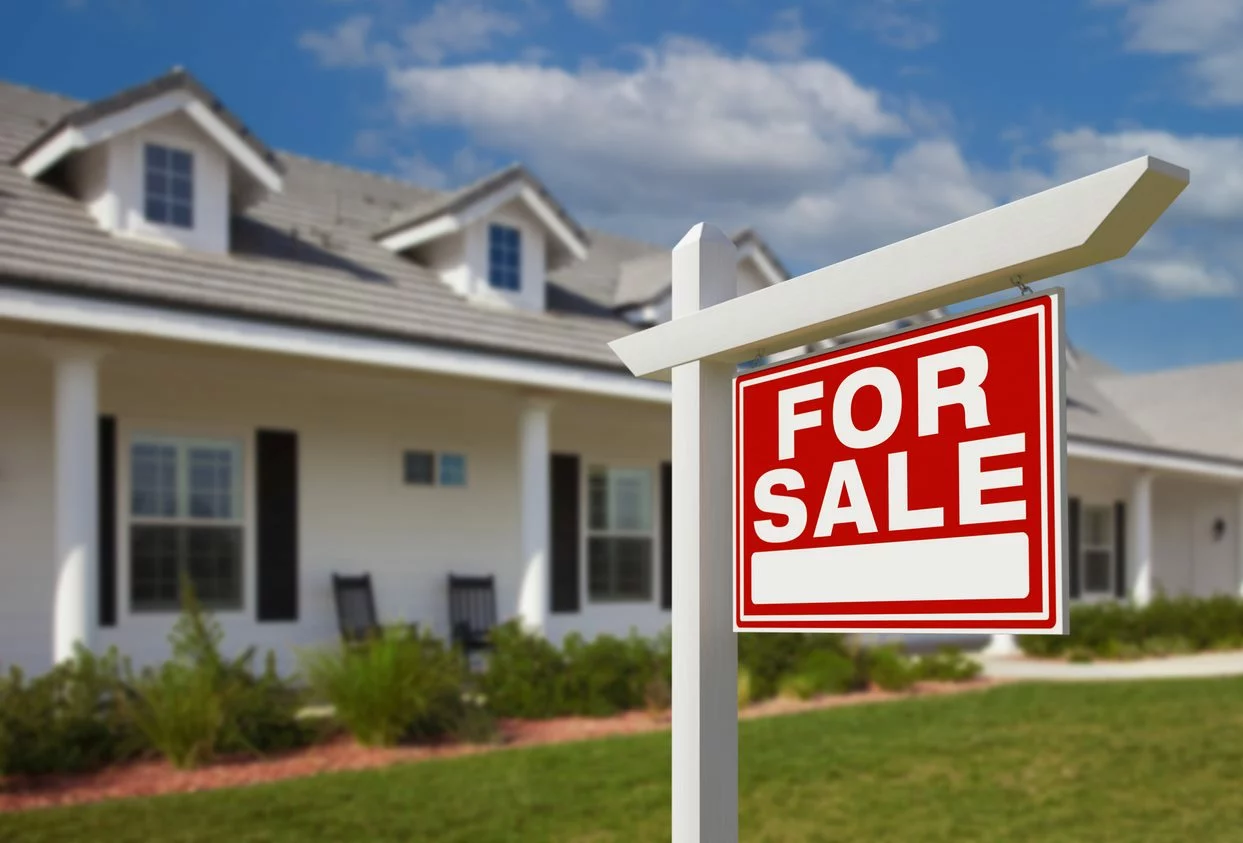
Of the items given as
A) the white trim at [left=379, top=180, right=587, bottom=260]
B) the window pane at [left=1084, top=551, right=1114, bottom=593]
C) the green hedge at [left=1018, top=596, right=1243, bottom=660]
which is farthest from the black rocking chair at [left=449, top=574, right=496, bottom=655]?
the window pane at [left=1084, top=551, right=1114, bottom=593]

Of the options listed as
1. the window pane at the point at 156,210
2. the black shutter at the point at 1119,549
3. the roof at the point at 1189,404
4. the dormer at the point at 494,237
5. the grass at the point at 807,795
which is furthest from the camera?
the roof at the point at 1189,404

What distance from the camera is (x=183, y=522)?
433 inches

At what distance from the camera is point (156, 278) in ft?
31.8

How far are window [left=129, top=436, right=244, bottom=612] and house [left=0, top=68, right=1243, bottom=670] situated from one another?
0.8 inches

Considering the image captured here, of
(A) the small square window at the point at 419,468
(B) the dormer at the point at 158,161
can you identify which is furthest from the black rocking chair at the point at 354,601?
(B) the dormer at the point at 158,161

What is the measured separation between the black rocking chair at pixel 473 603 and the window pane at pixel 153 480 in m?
3.18

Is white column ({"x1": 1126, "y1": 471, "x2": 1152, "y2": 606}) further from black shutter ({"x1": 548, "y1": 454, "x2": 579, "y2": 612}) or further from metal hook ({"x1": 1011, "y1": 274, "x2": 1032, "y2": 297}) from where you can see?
metal hook ({"x1": 1011, "y1": 274, "x2": 1032, "y2": 297})

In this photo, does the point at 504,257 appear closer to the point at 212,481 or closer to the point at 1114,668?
the point at 212,481

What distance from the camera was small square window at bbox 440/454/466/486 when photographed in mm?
13109

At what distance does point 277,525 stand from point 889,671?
20.4 ft

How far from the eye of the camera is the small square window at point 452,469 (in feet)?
43.0

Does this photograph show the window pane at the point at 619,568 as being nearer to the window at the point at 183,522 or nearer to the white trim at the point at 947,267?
the window at the point at 183,522

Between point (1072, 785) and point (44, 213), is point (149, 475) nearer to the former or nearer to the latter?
point (44, 213)

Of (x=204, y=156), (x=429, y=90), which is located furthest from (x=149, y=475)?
(x=429, y=90)
